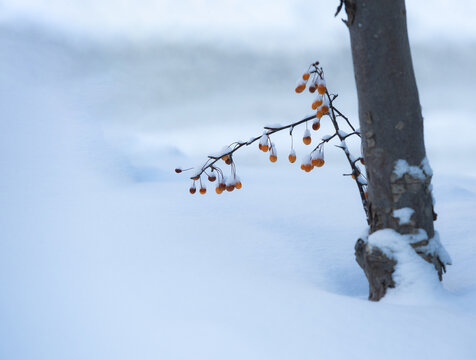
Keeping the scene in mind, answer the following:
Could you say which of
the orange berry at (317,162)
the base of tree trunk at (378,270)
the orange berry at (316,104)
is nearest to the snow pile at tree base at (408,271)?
the base of tree trunk at (378,270)

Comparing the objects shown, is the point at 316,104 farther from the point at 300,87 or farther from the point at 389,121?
the point at 389,121

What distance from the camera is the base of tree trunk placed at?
1102 mm

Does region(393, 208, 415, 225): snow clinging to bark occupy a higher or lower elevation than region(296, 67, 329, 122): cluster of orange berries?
lower

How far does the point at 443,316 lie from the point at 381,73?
57cm

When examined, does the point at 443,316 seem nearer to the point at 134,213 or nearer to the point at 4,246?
the point at 134,213

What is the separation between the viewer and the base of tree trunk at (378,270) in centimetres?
110

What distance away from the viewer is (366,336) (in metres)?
0.85

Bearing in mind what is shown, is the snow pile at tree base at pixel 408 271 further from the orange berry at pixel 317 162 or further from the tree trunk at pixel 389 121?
the orange berry at pixel 317 162

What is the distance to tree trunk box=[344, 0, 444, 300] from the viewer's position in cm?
107

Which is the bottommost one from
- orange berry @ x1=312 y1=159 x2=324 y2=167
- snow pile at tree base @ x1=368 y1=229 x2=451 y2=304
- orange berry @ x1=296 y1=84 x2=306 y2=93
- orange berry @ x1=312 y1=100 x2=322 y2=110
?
snow pile at tree base @ x1=368 y1=229 x2=451 y2=304

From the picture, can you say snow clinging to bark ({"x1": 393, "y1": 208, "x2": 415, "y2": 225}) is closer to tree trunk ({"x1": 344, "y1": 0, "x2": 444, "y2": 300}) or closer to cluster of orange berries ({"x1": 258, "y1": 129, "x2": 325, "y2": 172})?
tree trunk ({"x1": 344, "y1": 0, "x2": 444, "y2": 300})

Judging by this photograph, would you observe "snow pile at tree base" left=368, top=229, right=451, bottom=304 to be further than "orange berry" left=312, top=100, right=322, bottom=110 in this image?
No

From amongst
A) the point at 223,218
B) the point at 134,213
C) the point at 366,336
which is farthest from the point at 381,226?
the point at 134,213

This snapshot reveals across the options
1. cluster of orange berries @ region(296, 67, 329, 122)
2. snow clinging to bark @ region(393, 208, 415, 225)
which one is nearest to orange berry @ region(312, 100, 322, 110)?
cluster of orange berries @ region(296, 67, 329, 122)
